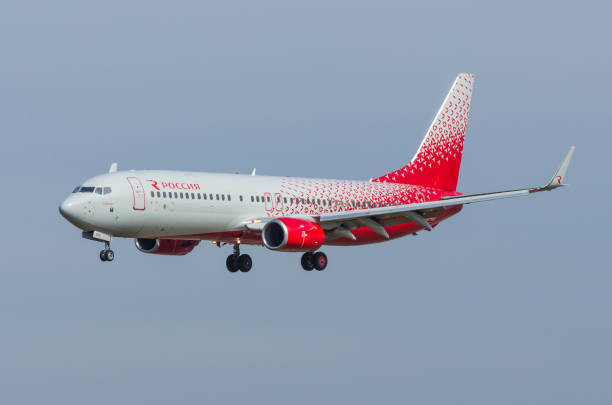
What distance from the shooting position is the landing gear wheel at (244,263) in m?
68.3

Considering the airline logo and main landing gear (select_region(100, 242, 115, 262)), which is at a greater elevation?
the airline logo

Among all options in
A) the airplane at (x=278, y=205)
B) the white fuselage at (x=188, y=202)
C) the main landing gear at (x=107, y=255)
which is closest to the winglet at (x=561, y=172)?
the airplane at (x=278, y=205)

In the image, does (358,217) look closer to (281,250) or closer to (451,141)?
(281,250)

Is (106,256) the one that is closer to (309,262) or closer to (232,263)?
(232,263)

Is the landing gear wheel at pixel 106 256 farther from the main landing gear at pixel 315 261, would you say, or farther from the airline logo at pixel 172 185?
the main landing gear at pixel 315 261

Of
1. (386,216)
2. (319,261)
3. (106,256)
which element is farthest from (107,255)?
(386,216)

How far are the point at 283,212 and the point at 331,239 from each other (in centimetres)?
370

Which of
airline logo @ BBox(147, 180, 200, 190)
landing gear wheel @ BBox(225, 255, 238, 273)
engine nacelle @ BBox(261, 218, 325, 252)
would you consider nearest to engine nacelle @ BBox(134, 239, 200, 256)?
landing gear wheel @ BBox(225, 255, 238, 273)

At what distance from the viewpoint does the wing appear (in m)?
65.8

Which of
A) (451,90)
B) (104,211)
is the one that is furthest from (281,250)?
(451,90)

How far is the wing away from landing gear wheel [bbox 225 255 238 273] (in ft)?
14.6

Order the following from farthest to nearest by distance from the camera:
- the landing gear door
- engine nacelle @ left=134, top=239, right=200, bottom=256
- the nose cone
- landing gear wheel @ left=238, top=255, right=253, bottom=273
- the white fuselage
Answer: landing gear wheel @ left=238, top=255, right=253, bottom=273
engine nacelle @ left=134, top=239, right=200, bottom=256
the landing gear door
the white fuselage
the nose cone

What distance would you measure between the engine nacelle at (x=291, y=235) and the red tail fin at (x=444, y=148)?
11.4 metres

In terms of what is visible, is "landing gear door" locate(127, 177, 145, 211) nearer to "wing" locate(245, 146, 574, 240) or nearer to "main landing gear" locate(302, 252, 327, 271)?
"wing" locate(245, 146, 574, 240)
